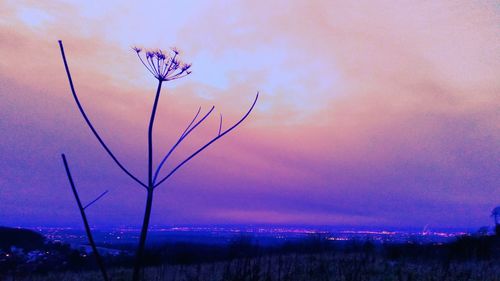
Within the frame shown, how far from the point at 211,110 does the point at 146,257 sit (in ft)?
44.0

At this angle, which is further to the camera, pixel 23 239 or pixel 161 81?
pixel 23 239

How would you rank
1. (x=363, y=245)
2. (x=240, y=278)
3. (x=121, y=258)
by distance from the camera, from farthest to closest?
(x=121, y=258) < (x=363, y=245) < (x=240, y=278)

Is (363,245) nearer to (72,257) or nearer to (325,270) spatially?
(325,270)

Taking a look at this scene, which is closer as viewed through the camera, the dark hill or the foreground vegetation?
the foreground vegetation

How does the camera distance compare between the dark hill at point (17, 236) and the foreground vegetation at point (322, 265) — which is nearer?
the foreground vegetation at point (322, 265)

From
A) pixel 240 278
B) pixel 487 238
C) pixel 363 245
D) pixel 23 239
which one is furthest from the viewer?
pixel 23 239

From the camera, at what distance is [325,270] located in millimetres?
9352

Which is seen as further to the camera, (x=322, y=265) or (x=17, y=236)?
(x=17, y=236)

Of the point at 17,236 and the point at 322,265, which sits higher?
the point at 17,236

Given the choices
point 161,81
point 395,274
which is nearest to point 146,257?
point 395,274

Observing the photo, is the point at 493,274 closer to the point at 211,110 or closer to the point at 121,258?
the point at 211,110

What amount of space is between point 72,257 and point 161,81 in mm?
18729

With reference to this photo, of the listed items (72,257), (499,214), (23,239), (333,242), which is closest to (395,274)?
(333,242)

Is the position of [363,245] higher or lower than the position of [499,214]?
lower
